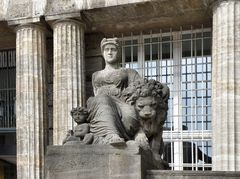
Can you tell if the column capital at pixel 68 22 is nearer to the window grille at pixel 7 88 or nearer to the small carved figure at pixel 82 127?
the window grille at pixel 7 88

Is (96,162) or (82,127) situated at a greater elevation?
(82,127)

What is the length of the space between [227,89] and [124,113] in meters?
8.10

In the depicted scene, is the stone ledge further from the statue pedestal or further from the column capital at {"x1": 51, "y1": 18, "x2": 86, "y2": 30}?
the column capital at {"x1": 51, "y1": 18, "x2": 86, "y2": 30}

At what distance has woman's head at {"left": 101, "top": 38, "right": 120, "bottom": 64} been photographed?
8.27 m

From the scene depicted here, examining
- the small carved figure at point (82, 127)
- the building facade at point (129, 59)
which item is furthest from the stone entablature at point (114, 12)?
the small carved figure at point (82, 127)

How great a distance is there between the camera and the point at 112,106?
742 centimetres

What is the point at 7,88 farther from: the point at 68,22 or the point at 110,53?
the point at 110,53

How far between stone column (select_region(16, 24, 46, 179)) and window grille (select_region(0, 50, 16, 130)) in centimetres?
291

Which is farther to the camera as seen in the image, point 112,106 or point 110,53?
point 110,53

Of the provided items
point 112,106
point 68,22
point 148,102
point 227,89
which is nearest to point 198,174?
point 148,102

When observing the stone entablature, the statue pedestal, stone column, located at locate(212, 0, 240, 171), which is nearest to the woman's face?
the statue pedestal

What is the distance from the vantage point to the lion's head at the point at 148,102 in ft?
24.6

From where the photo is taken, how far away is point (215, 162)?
15117 millimetres

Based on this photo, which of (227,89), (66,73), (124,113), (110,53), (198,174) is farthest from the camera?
(66,73)
